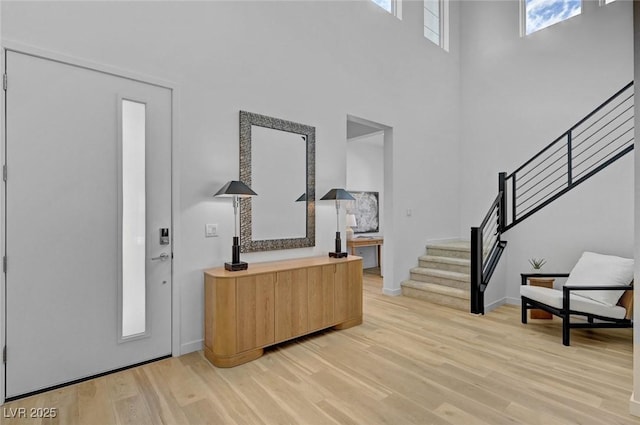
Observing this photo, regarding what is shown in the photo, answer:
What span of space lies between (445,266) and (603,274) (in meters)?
1.96

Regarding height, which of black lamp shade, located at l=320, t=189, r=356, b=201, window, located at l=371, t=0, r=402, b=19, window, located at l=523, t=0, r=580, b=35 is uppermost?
window, located at l=371, t=0, r=402, b=19

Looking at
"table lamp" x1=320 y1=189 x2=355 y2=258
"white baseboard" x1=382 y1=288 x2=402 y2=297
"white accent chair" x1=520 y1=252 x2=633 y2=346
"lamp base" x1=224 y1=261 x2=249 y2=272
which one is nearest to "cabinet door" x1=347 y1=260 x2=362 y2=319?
"table lamp" x1=320 y1=189 x2=355 y2=258

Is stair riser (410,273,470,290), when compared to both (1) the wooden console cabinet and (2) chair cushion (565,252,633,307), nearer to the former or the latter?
(2) chair cushion (565,252,633,307)

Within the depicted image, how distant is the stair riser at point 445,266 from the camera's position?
496 centimetres

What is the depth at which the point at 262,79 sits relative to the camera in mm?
3619

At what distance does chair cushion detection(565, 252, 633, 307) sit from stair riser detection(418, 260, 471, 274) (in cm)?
128

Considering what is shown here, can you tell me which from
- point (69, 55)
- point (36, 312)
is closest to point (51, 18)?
point (69, 55)

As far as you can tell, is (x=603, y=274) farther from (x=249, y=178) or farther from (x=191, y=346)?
(x=191, y=346)

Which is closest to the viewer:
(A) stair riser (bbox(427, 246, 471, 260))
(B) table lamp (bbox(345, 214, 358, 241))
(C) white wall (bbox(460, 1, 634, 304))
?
(C) white wall (bbox(460, 1, 634, 304))

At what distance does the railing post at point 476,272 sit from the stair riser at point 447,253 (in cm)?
86

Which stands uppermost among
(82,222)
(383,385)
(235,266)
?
(82,222)

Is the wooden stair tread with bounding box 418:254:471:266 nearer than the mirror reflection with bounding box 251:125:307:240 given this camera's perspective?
No

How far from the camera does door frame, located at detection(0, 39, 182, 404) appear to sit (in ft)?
7.56

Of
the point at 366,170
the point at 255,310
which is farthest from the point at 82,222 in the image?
the point at 366,170
